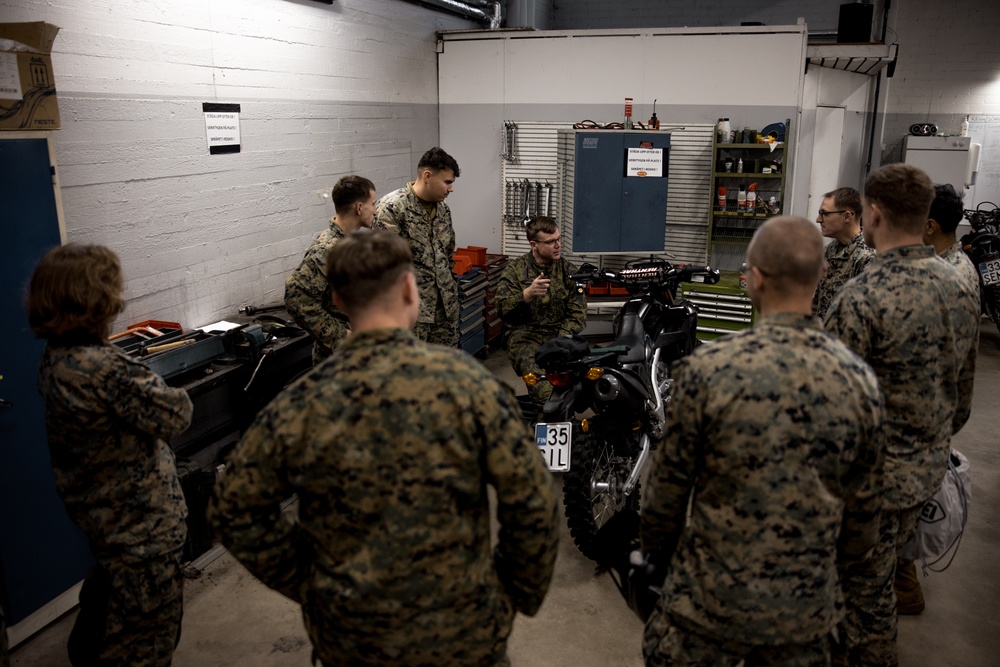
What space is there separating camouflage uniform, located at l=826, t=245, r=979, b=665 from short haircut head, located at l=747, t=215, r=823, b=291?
80 centimetres

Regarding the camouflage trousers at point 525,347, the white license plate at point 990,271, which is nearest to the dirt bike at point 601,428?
the camouflage trousers at point 525,347

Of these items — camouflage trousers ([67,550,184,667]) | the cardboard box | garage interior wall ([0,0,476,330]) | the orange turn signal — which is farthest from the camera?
garage interior wall ([0,0,476,330])

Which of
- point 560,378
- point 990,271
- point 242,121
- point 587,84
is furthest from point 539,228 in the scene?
point 990,271

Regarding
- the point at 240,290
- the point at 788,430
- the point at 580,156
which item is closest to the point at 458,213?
the point at 580,156

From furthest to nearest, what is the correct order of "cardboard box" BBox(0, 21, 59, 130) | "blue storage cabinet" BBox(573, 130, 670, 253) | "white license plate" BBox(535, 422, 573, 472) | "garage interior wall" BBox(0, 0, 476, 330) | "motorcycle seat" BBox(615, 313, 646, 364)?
"blue storage cabinet" BBox(573, 130, 670, 253)
"motorcycle seat" BBox(615, 313, 646, 364)
"garage interior wall" BBox(0, 0, 476, 330)
"white license plate" BBox(535, 422, 573, 472)
"cardboard box" BBox(0, 21, 59, 130)

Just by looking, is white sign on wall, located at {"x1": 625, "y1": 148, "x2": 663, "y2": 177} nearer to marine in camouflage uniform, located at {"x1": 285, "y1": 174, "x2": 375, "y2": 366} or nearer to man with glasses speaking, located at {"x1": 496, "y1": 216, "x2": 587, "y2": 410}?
man with glasses speaking, located at {"x1": 496, "y1": 216, "x2": 587, "y2": 410}

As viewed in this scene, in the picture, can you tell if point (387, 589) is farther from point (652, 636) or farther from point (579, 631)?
point (579, 631)

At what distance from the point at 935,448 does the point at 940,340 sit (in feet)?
1.30

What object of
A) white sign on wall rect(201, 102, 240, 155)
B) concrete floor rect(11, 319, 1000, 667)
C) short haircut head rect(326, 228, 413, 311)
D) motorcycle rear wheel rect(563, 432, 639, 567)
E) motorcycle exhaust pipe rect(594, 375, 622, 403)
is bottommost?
concrete floor rect(11, 319, 1000, 667)

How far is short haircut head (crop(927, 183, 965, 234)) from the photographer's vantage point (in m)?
3.19

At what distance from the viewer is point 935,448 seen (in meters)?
2.49

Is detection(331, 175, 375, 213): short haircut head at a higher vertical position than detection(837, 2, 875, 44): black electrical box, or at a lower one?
lower

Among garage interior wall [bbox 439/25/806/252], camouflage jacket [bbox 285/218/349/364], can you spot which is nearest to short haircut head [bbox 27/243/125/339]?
camouflage jacket [bbox 285/218/349/364]

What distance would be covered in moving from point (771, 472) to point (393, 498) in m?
0.85
